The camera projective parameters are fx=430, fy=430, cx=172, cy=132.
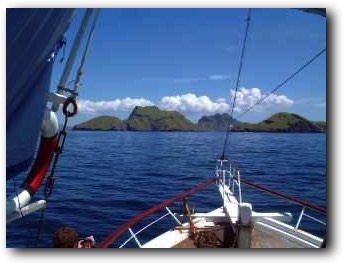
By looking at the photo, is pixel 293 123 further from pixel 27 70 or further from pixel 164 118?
pixel 164 118

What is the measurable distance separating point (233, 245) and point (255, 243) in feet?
1.27

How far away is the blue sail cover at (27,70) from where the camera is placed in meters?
2.86

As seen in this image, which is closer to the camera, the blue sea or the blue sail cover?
the blue sail cover

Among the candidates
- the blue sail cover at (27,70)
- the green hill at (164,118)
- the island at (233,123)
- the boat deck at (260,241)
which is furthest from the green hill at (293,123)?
the green hill at (164,118)

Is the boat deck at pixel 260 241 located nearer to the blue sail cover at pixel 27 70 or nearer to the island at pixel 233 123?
the island at pixel 233 123

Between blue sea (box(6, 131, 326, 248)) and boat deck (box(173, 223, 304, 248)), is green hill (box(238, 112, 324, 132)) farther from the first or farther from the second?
boat deck (box(173, 223, 304, 248))

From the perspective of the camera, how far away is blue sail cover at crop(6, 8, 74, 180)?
9.39 feet

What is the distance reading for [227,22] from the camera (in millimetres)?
4926

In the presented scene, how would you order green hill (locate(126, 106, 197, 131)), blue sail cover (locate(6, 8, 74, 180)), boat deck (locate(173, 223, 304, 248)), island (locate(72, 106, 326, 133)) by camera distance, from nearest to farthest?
1. blue sail cover (locate(6, 8, 74, 180))
2. boat deck (locate(173, 223, 304, 248))
3. island (locate(72, 106, 326, 133))
4. green hill (locate(126, 106, 197, 131))

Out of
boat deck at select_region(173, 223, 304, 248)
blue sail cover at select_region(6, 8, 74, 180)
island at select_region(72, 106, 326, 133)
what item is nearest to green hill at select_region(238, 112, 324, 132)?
island at select_region(72, 106, 326, 133)

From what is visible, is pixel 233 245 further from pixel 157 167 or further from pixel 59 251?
pixel 157 167

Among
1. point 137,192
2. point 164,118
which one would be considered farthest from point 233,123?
point 164,118

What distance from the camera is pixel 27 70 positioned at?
293cm

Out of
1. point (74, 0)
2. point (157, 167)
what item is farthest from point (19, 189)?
point (157, 167)
